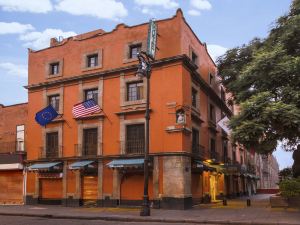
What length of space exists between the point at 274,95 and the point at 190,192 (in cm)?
860

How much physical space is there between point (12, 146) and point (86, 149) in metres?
8.34

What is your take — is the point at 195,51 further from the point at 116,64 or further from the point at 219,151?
the point at 219,151

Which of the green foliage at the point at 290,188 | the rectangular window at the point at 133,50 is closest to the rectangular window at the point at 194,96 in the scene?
the rectangular window at the point at 133,50

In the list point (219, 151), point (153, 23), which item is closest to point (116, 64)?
point (153, 23)

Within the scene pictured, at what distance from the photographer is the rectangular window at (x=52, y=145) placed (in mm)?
29891

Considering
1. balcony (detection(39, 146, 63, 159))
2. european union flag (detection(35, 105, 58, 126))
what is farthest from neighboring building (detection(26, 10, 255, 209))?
european union flag (detection(35, 105, 58, 126))

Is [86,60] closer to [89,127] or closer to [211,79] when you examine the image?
[89,127]

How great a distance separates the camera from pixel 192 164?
26.9 m

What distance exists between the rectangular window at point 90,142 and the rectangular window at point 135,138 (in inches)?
102

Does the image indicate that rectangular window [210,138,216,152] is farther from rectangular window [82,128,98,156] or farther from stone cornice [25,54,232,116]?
rectangular window [82,128,98,156]

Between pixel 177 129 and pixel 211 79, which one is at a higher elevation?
pixel 211 79

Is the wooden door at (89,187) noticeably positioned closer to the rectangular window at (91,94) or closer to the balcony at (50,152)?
the balcony at (50,152)

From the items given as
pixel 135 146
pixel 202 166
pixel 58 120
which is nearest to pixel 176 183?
pixel 202 166

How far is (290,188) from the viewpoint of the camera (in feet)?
73.9
